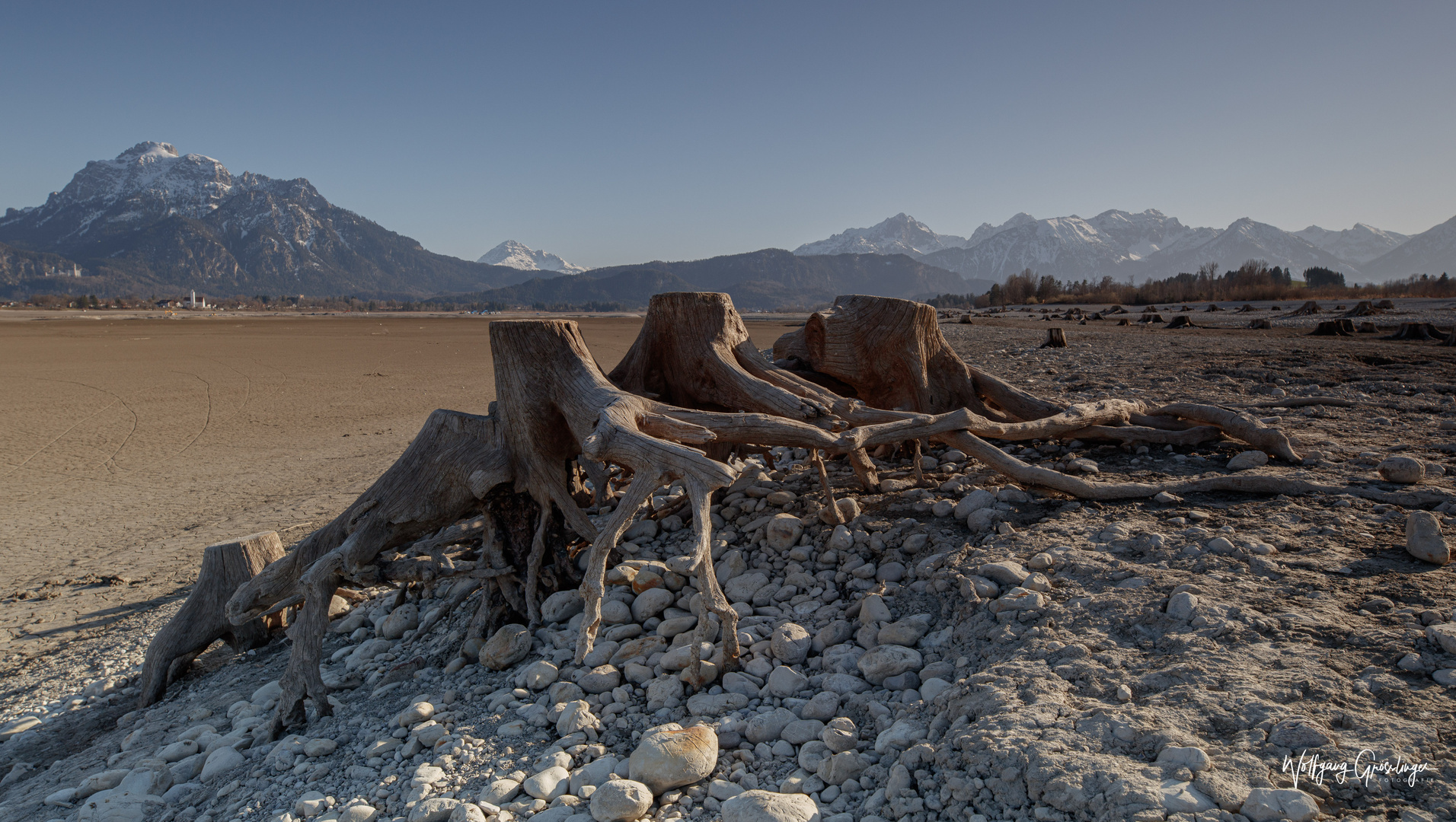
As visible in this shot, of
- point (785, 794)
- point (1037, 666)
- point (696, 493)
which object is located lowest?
point (785, 794)

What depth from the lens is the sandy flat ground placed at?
627 cm

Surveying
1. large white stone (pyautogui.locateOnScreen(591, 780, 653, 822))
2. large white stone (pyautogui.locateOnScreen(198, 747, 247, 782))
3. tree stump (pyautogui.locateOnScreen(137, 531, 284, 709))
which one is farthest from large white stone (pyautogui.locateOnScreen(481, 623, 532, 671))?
tree stump (pyautogui.locateOnScreen(137, 531, 284, 709))

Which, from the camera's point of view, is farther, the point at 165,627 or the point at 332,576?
the point at 165,627

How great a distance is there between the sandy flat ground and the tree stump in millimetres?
1491

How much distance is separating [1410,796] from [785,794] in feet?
5.78

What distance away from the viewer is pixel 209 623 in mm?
4754

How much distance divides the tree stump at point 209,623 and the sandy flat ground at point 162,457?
1491 mm

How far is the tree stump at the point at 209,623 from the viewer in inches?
180

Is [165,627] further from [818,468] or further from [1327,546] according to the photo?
[1327,546]

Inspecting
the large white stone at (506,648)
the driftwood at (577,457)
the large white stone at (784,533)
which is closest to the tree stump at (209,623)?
the driftwood at (577,457)

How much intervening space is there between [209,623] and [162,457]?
810 cm

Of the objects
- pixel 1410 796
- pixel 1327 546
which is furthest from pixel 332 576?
pixel 1327 546

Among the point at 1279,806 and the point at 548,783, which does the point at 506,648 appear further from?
the point at 1279,806

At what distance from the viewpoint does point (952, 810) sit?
219 centimetres
